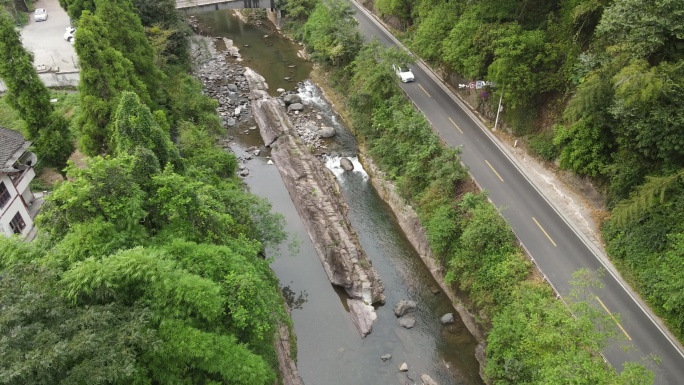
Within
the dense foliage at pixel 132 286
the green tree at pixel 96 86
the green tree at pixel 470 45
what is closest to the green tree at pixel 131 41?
the green tree at pixel 96 86

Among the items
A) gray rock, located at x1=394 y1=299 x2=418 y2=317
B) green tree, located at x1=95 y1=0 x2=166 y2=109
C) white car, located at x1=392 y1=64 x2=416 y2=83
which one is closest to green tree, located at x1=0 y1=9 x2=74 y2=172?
green tree, located at x1=95 y1=0 x2=166 y2=109

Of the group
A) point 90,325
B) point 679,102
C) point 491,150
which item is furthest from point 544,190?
point 90,325

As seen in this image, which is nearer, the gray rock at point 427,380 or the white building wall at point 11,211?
the gray rock at point 427,380

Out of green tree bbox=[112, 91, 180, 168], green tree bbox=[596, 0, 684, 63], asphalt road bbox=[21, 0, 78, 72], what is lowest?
asphalt road bbox=[21, 0, 78, 72]

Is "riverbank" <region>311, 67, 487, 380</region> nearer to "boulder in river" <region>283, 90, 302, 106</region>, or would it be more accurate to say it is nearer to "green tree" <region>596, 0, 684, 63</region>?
"boulder in river" <region>283, 90, 302, 106</region>

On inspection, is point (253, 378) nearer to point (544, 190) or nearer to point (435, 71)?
point (544, 190)

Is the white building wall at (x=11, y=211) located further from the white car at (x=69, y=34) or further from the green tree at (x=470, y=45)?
the green tree at (x=470, y=45)
